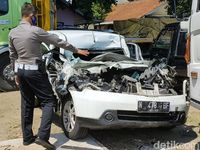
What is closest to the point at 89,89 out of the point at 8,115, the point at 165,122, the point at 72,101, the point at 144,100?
the point at 72,101

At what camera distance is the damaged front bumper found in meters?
5.53

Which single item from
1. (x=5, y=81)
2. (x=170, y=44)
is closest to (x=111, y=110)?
(x=170, y=44)

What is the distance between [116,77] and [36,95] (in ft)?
4.37

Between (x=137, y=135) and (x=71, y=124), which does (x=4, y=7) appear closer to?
(x=71, y=124)

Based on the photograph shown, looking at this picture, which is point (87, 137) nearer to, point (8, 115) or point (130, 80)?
point (130, 80)

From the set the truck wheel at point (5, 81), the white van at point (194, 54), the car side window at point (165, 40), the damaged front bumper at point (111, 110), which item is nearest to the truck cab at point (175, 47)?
the car side window at point (165, 40)

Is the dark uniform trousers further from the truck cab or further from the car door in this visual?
the truck cab

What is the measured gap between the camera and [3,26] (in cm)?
1083

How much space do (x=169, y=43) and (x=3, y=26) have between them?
4.37 m

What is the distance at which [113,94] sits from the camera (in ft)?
18.4

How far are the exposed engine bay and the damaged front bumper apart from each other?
0.60ft

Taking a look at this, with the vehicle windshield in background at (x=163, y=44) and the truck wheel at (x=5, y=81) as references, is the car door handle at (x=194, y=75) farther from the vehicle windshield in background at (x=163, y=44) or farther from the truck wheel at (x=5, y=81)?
the truck wheel at (x=5, y=81)

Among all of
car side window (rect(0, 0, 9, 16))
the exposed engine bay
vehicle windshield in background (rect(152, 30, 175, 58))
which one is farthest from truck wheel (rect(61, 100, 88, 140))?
car side window (rect(0, 0, 9, 16))

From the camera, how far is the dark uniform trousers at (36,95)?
216 inches
